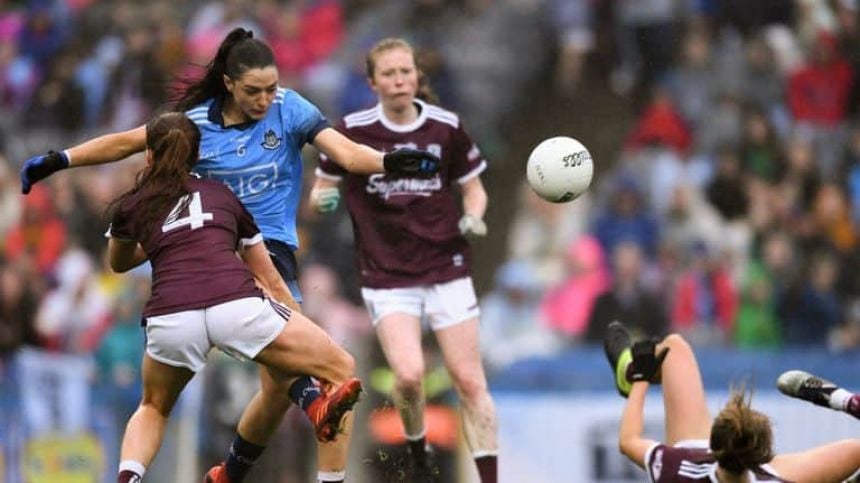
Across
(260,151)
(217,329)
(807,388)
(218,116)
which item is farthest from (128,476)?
(807,388)

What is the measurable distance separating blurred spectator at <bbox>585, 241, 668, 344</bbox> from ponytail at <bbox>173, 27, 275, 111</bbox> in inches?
234

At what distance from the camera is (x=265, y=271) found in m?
8.05

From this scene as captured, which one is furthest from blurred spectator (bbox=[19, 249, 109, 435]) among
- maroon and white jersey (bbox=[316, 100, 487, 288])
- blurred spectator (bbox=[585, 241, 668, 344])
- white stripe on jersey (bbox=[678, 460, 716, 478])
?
white stripe on jersey (bbox=[678, 460, 716, 478])

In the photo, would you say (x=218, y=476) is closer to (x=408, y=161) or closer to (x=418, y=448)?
(x=418, y=448)

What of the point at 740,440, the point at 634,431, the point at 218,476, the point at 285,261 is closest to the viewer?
the point at 740,440

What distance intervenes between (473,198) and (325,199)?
33.1 inches

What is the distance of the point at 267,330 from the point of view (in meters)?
7.59

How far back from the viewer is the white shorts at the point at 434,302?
9672 millimetres

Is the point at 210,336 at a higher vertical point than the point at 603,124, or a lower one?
lower

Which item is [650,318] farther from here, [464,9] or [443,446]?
[464,9]

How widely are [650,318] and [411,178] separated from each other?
15.3 ft

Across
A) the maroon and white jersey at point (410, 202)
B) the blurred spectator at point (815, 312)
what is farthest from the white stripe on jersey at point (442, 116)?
the blurred spectator at point (815, 312)

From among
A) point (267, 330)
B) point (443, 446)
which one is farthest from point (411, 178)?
point (443, 446)

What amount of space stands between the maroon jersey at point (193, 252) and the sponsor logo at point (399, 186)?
2014 mm
